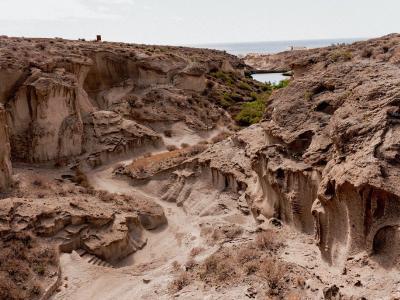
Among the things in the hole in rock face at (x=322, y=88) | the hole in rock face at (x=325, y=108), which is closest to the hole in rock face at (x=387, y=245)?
the hole in rock face at (x=325, y=108)

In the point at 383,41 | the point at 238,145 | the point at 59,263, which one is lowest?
the point at 59,263

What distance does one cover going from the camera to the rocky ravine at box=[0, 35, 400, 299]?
447 inches

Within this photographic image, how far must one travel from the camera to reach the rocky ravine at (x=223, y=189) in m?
11.4

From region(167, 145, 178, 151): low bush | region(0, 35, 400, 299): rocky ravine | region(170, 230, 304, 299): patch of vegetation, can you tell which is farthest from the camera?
region(167, 145, 178, 151): low bush

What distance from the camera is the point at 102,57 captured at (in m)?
35.3

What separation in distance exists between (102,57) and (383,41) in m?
22.9

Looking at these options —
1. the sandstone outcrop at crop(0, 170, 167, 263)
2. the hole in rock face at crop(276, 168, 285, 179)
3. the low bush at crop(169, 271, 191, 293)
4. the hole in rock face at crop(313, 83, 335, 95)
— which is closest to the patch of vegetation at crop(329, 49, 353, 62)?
the hole in rock face at crop(313, 83, 335, 95)

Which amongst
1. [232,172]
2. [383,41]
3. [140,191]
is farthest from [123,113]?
[383,41]

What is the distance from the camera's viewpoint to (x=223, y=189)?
66.5 ft

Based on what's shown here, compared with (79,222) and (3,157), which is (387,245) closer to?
(79,222)

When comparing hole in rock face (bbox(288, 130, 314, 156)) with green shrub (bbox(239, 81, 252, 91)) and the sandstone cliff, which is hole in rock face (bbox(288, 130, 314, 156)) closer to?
the sandstone cliff

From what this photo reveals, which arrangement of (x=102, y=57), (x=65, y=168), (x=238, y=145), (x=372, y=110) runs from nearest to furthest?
(x=372, y=110), (x=238, y=145), (x=65, y=168), (x=102, y=57)

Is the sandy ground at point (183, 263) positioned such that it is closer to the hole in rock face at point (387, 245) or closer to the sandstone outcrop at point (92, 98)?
the hole in rock face at point (387, 245)

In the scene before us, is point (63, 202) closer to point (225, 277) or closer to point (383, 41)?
point (225, 277)
